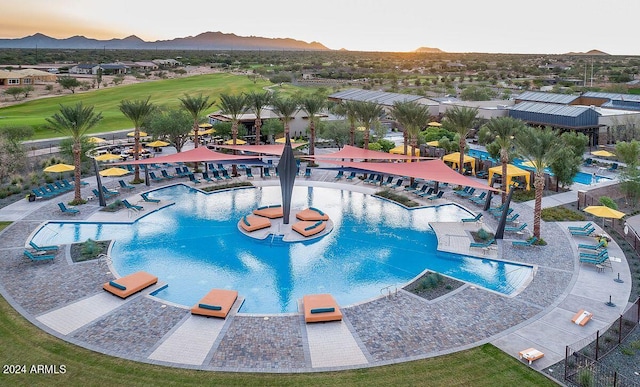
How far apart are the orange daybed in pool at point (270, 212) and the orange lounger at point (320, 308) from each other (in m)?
10.0

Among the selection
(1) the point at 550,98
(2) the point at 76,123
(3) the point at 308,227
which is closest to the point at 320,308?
(3) the point at 308,227

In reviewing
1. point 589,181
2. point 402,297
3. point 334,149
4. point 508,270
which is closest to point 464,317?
point 402,297

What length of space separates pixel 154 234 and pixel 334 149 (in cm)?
2485

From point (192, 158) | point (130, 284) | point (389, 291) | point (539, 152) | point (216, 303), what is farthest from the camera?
point (192, 158)

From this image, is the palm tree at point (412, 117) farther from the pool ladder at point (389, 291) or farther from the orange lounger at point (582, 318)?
the orange lounger at point (582, 318)

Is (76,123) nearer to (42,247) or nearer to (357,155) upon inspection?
(42,247)

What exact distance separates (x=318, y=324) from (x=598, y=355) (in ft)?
27.7

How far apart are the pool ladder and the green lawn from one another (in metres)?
4.25

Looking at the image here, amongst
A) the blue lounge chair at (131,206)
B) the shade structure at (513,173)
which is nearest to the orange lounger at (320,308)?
the blue lounge chair at (131,206)

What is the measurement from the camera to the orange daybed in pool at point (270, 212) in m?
26.2

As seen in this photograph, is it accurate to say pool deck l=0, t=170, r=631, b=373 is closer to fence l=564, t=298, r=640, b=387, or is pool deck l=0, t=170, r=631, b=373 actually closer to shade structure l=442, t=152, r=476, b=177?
fence l=564, t=298, r=640, b=387

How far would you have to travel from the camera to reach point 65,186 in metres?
30.8

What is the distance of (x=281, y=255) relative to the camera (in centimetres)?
2186

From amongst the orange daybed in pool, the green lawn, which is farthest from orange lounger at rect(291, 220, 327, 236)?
the green lawn
